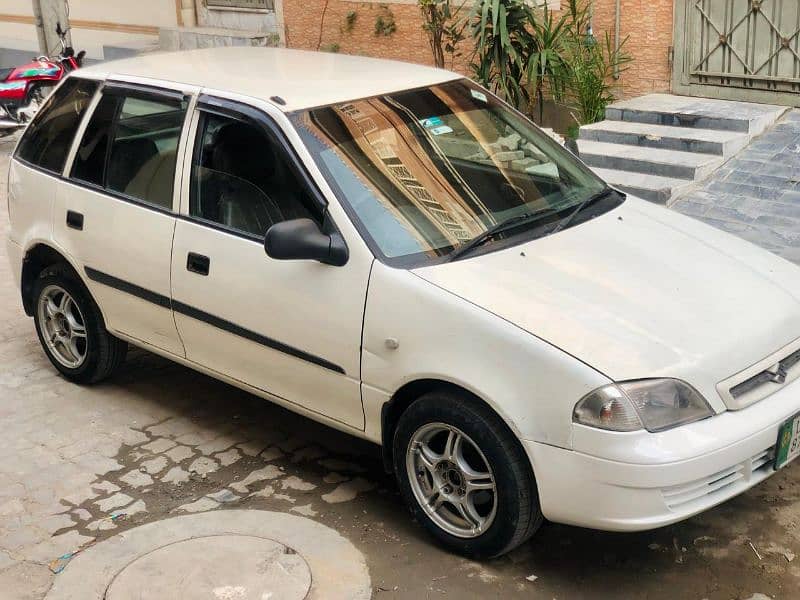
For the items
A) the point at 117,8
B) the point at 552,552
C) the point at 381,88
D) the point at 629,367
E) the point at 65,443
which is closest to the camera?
the point at 629,367

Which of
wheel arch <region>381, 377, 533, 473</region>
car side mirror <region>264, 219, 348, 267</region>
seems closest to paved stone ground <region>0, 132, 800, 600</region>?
wheel arch <region>381, 377, 533, 473</region>

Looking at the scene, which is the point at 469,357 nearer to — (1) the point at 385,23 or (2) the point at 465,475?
(2) the point at 465,475

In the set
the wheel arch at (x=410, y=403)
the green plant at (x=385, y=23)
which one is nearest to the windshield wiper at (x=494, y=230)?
the wheel arch at (x=410, y=403)

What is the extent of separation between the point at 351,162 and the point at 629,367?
1555 millimetres

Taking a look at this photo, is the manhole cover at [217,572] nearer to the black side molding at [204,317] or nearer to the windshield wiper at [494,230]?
the black side molding at [204,317]

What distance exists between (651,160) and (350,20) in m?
5.32

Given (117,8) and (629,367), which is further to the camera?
(117,8)

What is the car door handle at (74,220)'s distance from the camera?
558cm

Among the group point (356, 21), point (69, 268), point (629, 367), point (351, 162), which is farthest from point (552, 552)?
point (356, 21)

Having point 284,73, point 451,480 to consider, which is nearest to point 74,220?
point 284,73

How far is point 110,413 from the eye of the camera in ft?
18.8

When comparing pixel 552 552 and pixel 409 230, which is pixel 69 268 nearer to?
pixel 409 230

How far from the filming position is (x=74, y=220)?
5.62m

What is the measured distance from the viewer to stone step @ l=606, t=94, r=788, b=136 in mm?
8625
